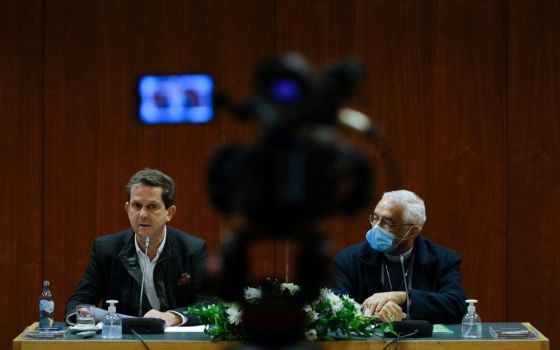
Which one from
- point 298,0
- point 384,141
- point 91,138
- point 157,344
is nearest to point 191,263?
point 157,344

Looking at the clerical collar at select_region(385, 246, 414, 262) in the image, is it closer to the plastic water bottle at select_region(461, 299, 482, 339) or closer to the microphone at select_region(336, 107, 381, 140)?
the plastic water bottle at select_region(461, 299, 482, 339)

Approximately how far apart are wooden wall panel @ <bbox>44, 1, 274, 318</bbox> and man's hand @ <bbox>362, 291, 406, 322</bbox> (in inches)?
61.1

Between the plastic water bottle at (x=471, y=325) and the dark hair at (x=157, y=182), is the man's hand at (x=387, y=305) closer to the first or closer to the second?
the plastic water bottle at (x=471, y=325)

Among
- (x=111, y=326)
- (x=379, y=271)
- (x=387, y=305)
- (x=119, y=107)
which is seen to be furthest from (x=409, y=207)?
(x=119, y=107)

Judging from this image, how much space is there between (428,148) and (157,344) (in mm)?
2357

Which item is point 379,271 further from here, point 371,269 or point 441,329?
point 441,329

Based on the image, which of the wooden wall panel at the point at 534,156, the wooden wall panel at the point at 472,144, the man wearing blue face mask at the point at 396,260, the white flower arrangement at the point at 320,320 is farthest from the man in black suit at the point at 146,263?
the wooden wall panel at the point at 534,156

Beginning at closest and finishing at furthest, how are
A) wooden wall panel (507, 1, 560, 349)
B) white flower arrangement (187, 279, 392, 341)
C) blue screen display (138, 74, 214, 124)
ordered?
white flower arrangement (187, 279, 392, 341)
wooden wall panel (507, 1, 560, 349)
blue screen display (138, 74, 214, 124)

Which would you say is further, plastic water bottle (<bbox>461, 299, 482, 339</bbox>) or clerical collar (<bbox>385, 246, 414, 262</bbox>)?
clerical collar (<bbox>385, 246, 414, 262</bbox>)

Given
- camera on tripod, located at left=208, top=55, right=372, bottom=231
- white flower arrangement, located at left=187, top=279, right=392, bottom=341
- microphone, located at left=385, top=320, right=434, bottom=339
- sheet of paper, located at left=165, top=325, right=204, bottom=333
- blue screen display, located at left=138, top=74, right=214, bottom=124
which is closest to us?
camera on tripod, located at left=208, top=55, right=372, bottom=231

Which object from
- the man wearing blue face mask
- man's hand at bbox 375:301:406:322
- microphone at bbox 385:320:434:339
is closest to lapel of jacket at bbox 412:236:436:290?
the man wearing blue face mask

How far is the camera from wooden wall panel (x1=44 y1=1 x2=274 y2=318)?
5418mm

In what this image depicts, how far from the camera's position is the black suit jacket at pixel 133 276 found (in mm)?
4285

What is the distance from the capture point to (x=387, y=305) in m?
3.82
